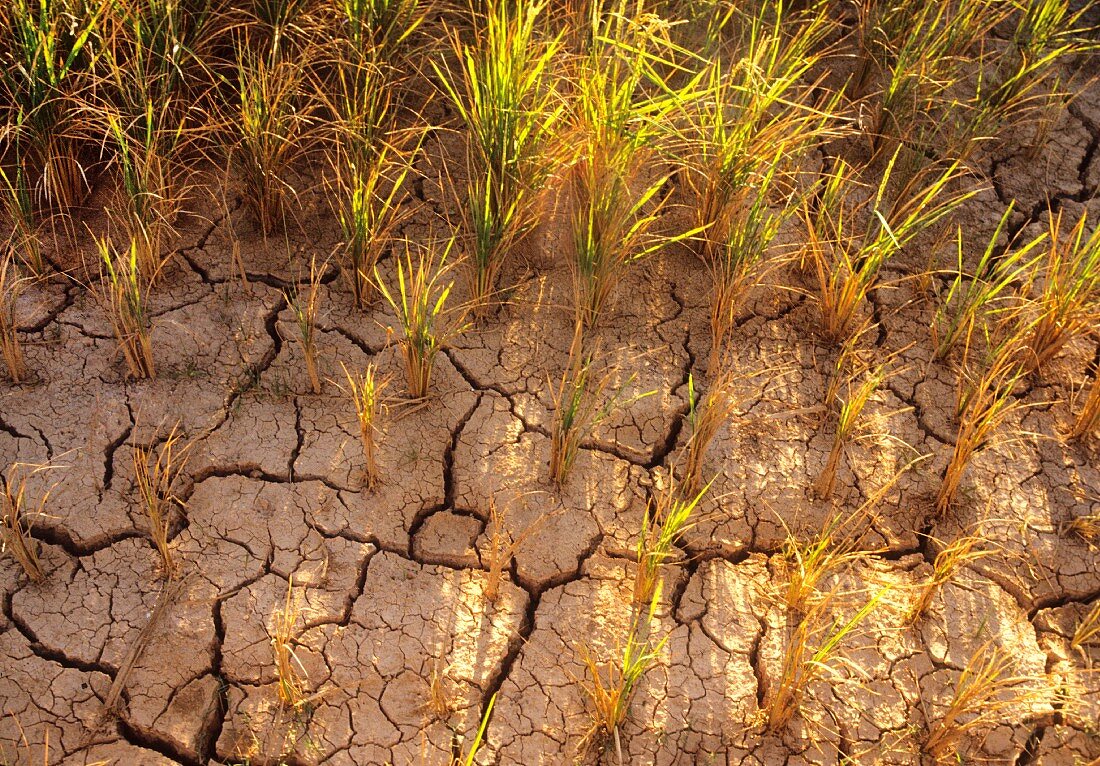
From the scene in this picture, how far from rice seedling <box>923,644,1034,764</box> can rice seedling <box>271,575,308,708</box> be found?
142 cm

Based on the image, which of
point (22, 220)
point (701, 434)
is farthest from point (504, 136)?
point (22, 220)

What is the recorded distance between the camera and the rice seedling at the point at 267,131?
2.94 metres

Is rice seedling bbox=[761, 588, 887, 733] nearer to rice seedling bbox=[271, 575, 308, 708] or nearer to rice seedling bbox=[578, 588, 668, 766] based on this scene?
rice seedling bbox=[578, 588, 668, 766]

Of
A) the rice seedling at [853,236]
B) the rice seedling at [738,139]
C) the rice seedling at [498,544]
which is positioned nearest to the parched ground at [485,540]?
the rice seedling at [498,544]

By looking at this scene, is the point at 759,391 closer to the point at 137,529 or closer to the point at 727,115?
the point at 727,115

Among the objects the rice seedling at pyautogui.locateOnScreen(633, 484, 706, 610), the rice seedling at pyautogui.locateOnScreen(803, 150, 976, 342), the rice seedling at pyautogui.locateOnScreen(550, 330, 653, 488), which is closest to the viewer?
the rice seedling at pyautogui.locateOnScreen(633, 484, 706, 610)

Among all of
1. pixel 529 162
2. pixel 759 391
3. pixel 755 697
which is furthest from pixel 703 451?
pixel 529 162

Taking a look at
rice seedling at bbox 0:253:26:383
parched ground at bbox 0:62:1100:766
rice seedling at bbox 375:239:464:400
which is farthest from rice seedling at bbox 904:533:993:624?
rice seedling at bbox 0:253:26:383

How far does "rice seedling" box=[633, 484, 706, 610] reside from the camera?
2414 mm

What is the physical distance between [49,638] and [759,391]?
1.94m

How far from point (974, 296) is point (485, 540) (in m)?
1.72

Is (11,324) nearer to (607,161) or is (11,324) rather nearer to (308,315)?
(308,315)

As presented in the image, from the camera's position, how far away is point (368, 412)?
2.62m

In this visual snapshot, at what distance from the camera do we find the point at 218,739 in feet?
7.48
